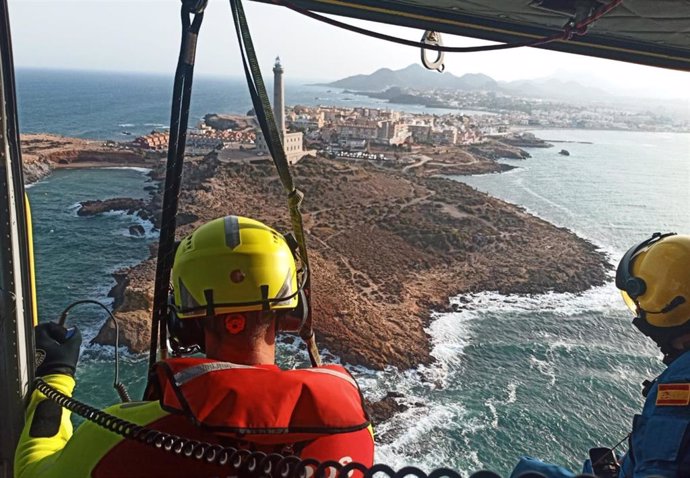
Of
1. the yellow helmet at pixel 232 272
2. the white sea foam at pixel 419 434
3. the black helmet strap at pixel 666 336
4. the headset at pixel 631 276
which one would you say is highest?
the yellow helmet at pixel 232 272

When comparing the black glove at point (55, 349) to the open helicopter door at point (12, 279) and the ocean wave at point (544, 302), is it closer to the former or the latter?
the open helicopter door at point (12, 279)

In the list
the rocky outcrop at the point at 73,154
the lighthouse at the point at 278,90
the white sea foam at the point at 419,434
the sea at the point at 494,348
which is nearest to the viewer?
the white sea foam at the point at 419,434

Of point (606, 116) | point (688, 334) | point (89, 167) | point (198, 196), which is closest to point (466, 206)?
point (198, 196)

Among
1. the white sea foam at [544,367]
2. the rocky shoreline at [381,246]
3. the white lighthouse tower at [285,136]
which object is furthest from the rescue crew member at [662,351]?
the white lighthouse tower at [285,136]

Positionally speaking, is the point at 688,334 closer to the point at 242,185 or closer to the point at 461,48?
the point at 461,48

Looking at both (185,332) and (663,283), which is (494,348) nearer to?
(663,283)

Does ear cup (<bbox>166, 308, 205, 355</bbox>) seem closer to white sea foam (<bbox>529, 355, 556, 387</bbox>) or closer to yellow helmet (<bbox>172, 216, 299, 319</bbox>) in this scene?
yellow helmet (<bbox>172, 216, 299, 319</bbox>)
